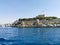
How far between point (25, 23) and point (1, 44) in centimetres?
6457

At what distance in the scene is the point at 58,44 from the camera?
12039 millimetres

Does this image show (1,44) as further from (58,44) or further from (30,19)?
(30,19)

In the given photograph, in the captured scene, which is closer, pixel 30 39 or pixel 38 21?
pixel 30 39

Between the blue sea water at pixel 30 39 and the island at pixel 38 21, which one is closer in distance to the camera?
the blue sea water at pixel 30 39

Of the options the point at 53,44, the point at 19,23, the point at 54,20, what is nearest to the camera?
the point at 53,44

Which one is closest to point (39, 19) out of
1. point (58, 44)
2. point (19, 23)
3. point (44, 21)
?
point (44, 21)

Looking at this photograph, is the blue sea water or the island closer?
the blue sea water

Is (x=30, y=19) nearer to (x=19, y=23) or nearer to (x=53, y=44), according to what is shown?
A: (x=19, y=23)

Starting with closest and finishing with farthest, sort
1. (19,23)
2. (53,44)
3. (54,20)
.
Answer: (53,44) < (54,20) < (19,23)

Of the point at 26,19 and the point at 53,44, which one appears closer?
the point at 53,44

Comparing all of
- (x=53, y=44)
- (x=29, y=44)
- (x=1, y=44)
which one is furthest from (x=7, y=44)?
(x=53, y=44)

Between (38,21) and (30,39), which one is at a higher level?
(38,21)

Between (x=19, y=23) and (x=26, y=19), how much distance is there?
4043 millimetres

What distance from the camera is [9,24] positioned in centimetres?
7938
